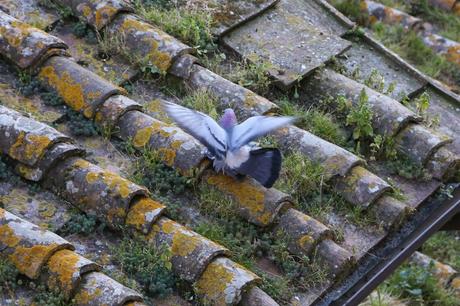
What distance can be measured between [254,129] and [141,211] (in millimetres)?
709

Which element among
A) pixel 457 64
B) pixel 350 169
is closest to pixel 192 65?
pixel 350 169

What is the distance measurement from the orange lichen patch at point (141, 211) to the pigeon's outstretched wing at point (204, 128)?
0.44 meters

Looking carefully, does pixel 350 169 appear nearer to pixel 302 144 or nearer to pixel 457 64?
pixel 302 144

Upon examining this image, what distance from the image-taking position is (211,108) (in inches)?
185

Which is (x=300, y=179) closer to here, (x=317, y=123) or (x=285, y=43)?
(x=317, y=123)

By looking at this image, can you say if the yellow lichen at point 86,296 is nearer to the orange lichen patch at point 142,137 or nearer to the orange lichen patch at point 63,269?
the orange lichen patch at point 63,269

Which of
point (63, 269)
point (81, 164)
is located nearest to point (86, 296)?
point (63, 269)

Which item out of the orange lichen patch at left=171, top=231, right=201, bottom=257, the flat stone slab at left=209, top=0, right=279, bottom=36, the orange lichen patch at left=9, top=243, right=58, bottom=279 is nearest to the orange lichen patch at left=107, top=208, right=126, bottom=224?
the orange lichen patch at left=171, top=231, right=201, bottom=257

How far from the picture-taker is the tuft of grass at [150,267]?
12.3 feet

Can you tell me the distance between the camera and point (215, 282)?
12.1 feet

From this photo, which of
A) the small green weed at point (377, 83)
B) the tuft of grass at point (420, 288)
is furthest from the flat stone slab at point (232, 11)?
the tuft of grass at point (420, 288)

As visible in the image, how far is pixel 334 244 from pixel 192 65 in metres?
1.50

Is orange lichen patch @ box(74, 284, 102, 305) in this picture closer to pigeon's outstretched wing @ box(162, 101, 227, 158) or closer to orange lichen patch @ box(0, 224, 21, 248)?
orange lichen patch @ box(0, 224, 21, 248)

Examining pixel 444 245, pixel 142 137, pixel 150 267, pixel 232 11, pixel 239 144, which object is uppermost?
pixel 232 11
